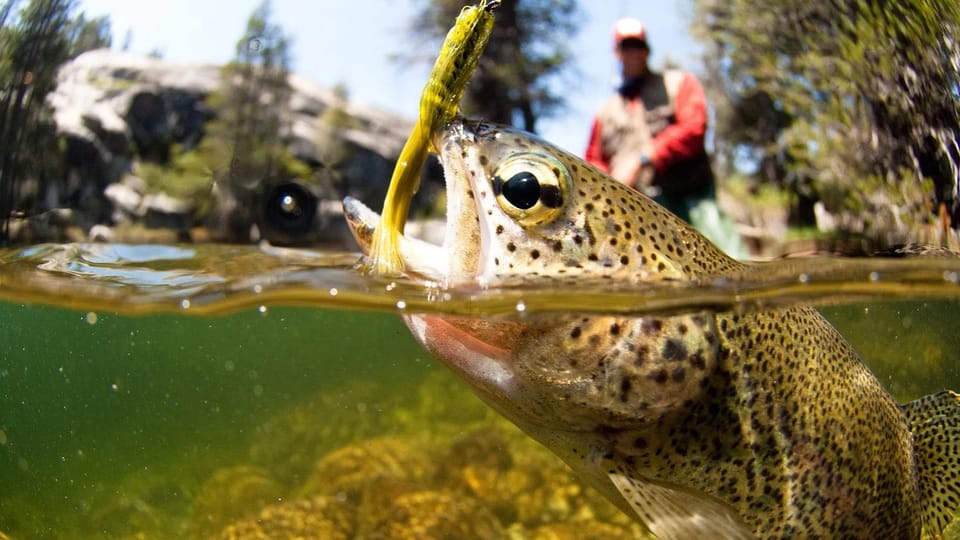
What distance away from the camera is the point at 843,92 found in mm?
3605

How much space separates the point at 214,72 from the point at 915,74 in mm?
3851

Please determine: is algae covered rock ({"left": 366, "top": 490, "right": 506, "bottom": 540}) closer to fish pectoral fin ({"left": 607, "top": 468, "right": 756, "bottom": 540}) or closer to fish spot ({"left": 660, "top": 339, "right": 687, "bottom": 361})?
fish pectoral fin ({"left": 607, "top": 468, "right": 756, "bottom": 540})

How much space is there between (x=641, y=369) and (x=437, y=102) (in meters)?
1.06

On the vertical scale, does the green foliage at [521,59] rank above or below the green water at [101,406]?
above

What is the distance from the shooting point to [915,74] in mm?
3328

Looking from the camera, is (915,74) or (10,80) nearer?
(915,74)

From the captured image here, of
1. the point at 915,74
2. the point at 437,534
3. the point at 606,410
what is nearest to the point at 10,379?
the point at 437,534

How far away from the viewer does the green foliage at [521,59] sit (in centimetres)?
367

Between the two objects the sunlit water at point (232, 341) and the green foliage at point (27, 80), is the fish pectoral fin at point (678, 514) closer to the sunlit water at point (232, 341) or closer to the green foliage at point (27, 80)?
the sunlit water at point (232, 341)

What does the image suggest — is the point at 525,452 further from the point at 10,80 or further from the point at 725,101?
the point at 10,80

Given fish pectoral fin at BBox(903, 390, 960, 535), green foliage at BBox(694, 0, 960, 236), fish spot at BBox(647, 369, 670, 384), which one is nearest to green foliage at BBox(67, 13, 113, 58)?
green foliage at BBox(694, 0, 960, 236)

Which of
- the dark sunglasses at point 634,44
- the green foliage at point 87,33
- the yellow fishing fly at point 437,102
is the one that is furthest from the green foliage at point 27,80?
the dark sunglasses at point 634,44

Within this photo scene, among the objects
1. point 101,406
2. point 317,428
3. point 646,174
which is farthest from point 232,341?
point 646,174

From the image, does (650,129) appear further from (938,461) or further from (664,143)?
(938,461)
